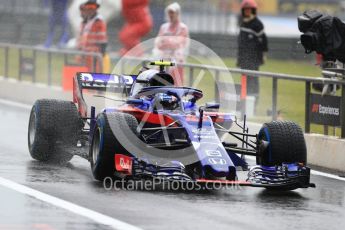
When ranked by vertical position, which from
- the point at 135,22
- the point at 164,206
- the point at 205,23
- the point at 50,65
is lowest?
the point at 164,206

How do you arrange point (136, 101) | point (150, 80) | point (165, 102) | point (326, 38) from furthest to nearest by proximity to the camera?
point (326, 38), point (150, 80), point (136, 101), point (165, 102)

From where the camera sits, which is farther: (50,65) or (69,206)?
(50,65)

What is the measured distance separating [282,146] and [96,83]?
3396mm

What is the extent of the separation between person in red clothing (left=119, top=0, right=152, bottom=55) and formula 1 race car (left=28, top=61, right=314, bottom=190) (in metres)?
20.1

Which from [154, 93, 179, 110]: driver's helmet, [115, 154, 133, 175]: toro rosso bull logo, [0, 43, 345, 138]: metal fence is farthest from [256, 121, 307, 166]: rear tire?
[0, 43, 345, 138]: metal fence

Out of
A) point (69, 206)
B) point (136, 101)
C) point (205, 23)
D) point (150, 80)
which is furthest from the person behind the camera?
point (205, 23)

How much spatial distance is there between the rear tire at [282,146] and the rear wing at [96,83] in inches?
105

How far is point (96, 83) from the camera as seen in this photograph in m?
16.5

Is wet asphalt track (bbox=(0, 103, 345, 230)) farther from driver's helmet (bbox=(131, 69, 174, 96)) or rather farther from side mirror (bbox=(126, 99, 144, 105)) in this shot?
driver's helmet (bbox=(131, 69, 174, 96))

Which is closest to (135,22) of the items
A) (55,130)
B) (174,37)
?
(174,37)

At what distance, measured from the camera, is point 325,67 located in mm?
18531

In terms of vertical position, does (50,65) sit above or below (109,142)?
above

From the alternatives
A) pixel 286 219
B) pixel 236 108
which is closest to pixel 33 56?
pixel 236 108

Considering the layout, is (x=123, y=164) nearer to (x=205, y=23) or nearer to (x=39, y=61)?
(x=39, y=61)
